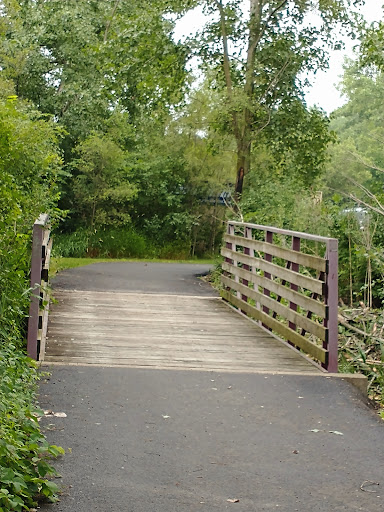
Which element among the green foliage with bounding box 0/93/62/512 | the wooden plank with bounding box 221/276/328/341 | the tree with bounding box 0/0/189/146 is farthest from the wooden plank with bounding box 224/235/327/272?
the tree with bounding box 0/0/189/146

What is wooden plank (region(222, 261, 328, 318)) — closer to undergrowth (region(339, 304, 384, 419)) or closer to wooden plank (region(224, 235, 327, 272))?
wooden plank (region(224, 235, 327, 272))

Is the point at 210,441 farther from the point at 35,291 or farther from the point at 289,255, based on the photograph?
the point at 289,255

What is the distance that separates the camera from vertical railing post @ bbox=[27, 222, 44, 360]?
7375 mm

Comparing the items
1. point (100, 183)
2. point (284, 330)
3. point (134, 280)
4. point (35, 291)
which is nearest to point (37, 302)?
point (35, 291)

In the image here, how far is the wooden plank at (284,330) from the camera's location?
7820 mm

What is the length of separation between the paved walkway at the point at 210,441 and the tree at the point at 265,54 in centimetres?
1297

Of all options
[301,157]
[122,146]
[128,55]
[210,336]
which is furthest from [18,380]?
[122,146]

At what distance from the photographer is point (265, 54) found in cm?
1953

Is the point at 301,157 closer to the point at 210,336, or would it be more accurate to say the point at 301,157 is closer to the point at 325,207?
the point at 325,207

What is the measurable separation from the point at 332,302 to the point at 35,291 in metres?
2.69

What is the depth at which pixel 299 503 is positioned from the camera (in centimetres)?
437

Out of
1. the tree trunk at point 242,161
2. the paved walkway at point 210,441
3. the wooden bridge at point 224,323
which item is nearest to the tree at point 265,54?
the tree trunk at point 242,161

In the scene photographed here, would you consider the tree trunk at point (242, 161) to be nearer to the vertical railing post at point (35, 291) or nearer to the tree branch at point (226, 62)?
the tree branch at point (226, 62)

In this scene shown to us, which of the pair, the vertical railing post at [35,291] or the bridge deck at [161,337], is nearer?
the vertical railing post at [35,291]
